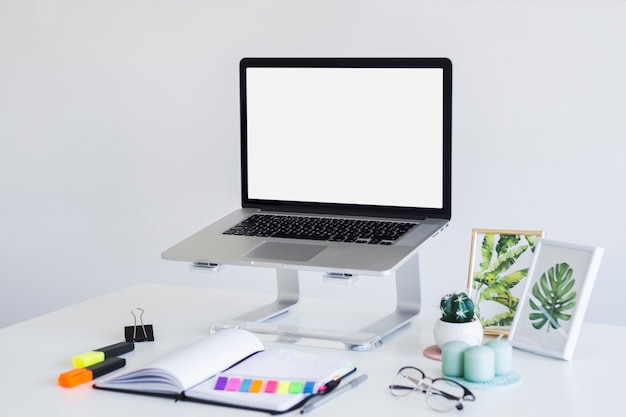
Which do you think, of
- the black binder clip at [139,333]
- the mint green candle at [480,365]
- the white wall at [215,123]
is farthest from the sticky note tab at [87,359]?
the white wall at [215,123]

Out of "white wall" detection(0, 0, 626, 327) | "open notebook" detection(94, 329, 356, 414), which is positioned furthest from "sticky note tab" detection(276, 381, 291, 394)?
"white wall" detection(0, 0, 626, 327)

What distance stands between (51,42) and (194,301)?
6.49 feet

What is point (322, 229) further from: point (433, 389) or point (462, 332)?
point (433, 389)

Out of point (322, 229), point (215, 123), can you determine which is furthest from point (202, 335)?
point (215, 123)

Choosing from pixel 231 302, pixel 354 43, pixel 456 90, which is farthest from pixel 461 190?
pixel 231 302

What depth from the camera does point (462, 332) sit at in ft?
4.99

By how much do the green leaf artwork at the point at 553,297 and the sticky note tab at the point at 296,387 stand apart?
1.43ft

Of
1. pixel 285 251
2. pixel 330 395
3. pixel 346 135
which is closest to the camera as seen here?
pixel 330 395

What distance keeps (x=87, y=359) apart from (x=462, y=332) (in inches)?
24.4

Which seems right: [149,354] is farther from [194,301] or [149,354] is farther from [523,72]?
[523,72]

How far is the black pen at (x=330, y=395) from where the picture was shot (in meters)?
1.31

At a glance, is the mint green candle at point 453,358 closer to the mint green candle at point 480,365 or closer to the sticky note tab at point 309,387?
the mint green candle at point 480,365

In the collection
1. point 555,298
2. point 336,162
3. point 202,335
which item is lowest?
point 202,335

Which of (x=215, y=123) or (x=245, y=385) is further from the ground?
(x=215, y=123)
